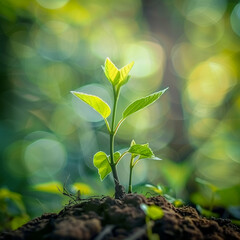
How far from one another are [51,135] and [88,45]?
188 centimetres

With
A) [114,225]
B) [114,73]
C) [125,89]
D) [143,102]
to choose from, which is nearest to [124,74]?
[114,73]

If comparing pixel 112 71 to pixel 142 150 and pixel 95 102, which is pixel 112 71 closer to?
pixel 95 102

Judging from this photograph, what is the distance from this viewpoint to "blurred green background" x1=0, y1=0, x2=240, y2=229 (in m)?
4.06

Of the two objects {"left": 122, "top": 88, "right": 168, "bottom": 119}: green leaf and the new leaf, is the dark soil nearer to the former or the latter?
the new leaf

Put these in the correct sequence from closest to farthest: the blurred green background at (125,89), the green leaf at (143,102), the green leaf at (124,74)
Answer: the green leaf at (143,102) → the green leaf at (124,74) → the blurred green background at (125,89)

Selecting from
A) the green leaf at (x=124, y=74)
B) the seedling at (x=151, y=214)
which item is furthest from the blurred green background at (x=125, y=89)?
the seedling at (x=151, y=214)

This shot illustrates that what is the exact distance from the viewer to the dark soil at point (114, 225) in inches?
28.5

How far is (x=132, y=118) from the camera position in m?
4.74

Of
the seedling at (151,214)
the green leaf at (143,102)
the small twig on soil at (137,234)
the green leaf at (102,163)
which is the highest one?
the green leaf at (143,102)

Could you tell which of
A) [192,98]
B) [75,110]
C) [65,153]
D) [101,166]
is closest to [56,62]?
[75,110]

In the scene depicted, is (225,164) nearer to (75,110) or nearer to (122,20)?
(75,110)

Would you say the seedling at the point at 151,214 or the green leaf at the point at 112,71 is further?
the green leaf at the point at 112,71

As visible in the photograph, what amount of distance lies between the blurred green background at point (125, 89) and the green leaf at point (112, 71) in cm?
268

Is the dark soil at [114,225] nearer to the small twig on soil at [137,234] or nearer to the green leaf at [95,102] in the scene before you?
the small twig on soil at [137,234]
